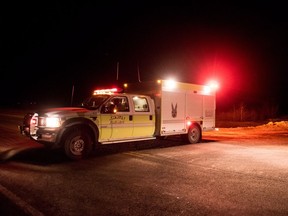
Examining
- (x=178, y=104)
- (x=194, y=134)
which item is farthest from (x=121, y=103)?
(x=194, y=134)

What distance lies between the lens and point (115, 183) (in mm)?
6895

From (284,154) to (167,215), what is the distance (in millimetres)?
7441

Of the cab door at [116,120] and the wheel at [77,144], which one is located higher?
the cab door at [116,120]

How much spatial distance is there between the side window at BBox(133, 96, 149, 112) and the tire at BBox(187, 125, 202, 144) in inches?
106

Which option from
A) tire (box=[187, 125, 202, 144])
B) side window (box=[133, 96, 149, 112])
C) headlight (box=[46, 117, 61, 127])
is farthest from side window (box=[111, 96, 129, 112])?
tire (box=[187, 125, 202, 144])

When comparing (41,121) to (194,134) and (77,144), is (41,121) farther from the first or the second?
(194,134)

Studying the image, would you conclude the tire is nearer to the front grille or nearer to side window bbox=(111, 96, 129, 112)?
side window bbox=(111, 96, 129, 112)

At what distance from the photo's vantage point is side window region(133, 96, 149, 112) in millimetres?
11562

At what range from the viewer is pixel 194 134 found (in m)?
13.9

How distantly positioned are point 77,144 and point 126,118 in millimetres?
2012

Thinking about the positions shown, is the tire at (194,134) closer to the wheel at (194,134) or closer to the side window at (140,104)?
the wheel at (194,134)

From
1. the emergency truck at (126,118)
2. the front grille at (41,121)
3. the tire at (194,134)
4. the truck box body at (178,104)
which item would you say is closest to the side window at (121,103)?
the emergency truck at (126,118)

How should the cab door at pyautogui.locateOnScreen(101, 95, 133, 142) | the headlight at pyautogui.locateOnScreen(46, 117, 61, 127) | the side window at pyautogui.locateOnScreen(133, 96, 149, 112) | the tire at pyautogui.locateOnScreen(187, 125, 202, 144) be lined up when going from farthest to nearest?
the tire at pyautogui.locateOnScreen(187, 125, 202, 144) → the side window at pyautogui.locateOnScreen(133, 96, 149, 112) → the cab door at pyautogui.locateOnScreen(101, 95, 133, 142) → the headlight at pyautogui.locateOnScreen(46, 117, 61, 127)

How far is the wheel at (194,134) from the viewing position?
538 inches
